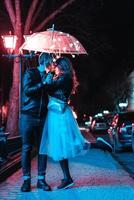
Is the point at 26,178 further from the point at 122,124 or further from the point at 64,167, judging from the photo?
the point at 122,124

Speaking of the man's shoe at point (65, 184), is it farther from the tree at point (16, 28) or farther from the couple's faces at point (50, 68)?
the tree at point (16, 28)

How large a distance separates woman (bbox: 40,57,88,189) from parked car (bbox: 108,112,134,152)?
39.6 ft

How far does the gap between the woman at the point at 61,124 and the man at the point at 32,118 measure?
0.11 meters

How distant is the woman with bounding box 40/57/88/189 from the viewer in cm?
873

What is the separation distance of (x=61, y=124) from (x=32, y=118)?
0.45 m

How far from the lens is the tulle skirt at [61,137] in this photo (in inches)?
344

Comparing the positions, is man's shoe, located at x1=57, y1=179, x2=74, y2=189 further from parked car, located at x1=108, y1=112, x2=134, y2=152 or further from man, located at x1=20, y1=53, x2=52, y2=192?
parked car, located at x1=108, y1=112, x2=134, y2=152

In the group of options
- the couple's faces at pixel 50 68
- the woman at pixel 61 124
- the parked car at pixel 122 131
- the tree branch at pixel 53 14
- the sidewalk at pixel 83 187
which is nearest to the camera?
the sidewalk at pixel 83 187

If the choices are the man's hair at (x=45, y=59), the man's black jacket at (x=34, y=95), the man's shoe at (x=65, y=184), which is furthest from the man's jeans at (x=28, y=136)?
the man's hair at (x=45, y=59)

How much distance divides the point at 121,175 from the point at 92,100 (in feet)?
314

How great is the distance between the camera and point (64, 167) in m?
8.91

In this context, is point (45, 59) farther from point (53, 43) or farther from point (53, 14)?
point (53, 14)

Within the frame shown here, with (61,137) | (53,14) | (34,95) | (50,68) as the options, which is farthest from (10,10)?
(61,137)

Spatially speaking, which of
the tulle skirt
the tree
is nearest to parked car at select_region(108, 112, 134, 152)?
the tree
